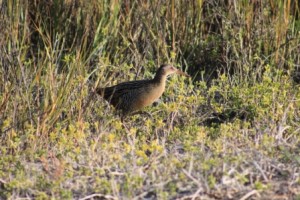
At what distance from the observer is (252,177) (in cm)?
523

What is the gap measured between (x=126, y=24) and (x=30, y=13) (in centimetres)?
102

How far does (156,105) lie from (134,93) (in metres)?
0.56

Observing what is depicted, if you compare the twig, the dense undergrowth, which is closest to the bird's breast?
the dense undergrowth

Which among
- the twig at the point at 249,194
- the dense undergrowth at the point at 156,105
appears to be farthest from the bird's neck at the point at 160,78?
the twig at the point at 249,194

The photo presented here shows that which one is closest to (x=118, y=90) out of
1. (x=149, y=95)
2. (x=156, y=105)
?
(x=149, y=95)

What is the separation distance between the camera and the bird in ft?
23.6

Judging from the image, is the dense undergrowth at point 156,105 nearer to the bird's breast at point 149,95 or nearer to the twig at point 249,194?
the twig at point 249,194

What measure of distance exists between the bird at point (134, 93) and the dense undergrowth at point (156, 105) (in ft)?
0.35

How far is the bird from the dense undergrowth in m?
0.11

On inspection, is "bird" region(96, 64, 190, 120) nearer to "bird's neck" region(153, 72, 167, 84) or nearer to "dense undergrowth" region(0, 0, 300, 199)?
"bird's neck" region(153, 72, 167, 84)

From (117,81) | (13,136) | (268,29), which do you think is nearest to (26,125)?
(13,136)

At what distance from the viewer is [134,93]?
23.7 ft

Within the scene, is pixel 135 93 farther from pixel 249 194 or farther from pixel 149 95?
pixel 249 194

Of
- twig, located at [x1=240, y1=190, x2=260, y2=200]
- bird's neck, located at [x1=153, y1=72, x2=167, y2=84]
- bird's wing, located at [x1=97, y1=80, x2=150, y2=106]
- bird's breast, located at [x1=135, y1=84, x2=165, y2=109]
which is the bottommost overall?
bird's breast, located at [x1=135, y1=84, x2=165, y2=109]
